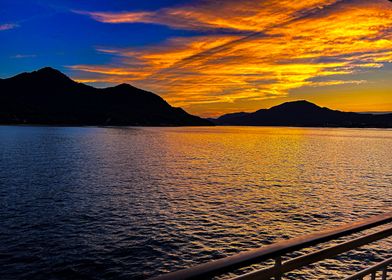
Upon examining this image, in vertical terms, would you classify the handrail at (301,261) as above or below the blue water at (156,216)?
above

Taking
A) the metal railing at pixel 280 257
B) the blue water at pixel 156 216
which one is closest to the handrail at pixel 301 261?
the metal railing at pixel 280 257

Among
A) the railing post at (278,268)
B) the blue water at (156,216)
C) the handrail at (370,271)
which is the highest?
the railing post at (278,268)

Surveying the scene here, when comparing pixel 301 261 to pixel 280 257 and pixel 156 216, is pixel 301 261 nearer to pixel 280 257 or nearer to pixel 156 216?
pixel 280 257

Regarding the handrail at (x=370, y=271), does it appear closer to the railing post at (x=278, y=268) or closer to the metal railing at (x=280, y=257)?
the metal railing at (x=280, y=257)

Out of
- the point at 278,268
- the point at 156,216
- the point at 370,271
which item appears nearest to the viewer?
the point at 278,268

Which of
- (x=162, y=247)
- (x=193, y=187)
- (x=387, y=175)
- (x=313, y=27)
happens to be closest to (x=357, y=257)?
(x=162, y=247)

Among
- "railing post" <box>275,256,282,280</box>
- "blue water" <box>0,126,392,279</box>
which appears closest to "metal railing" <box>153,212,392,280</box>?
"railing post" <box>275,256,282,280</box>

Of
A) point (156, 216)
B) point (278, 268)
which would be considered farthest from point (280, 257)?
point (156, 216)

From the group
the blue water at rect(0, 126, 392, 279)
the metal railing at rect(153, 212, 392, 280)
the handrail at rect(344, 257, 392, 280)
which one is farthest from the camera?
the blue water at rect(0, 126, 392, 279)

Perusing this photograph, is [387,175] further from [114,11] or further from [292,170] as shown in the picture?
[114,11]

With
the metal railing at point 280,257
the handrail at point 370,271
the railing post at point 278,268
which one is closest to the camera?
the metal railing at point 280,257

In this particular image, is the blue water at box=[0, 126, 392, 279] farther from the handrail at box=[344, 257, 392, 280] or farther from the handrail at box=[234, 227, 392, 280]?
the handrail at box=[234, 227, 392, 280]

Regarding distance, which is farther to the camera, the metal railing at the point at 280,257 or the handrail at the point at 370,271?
the handrail at the point at 370,271

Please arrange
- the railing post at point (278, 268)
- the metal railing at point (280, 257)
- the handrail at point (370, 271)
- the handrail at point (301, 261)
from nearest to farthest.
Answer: the metal railing at point (280, 257) → the handrail at point (301, 261) → the railing post at point (278, 268) → the handrail at point (370, 271)
